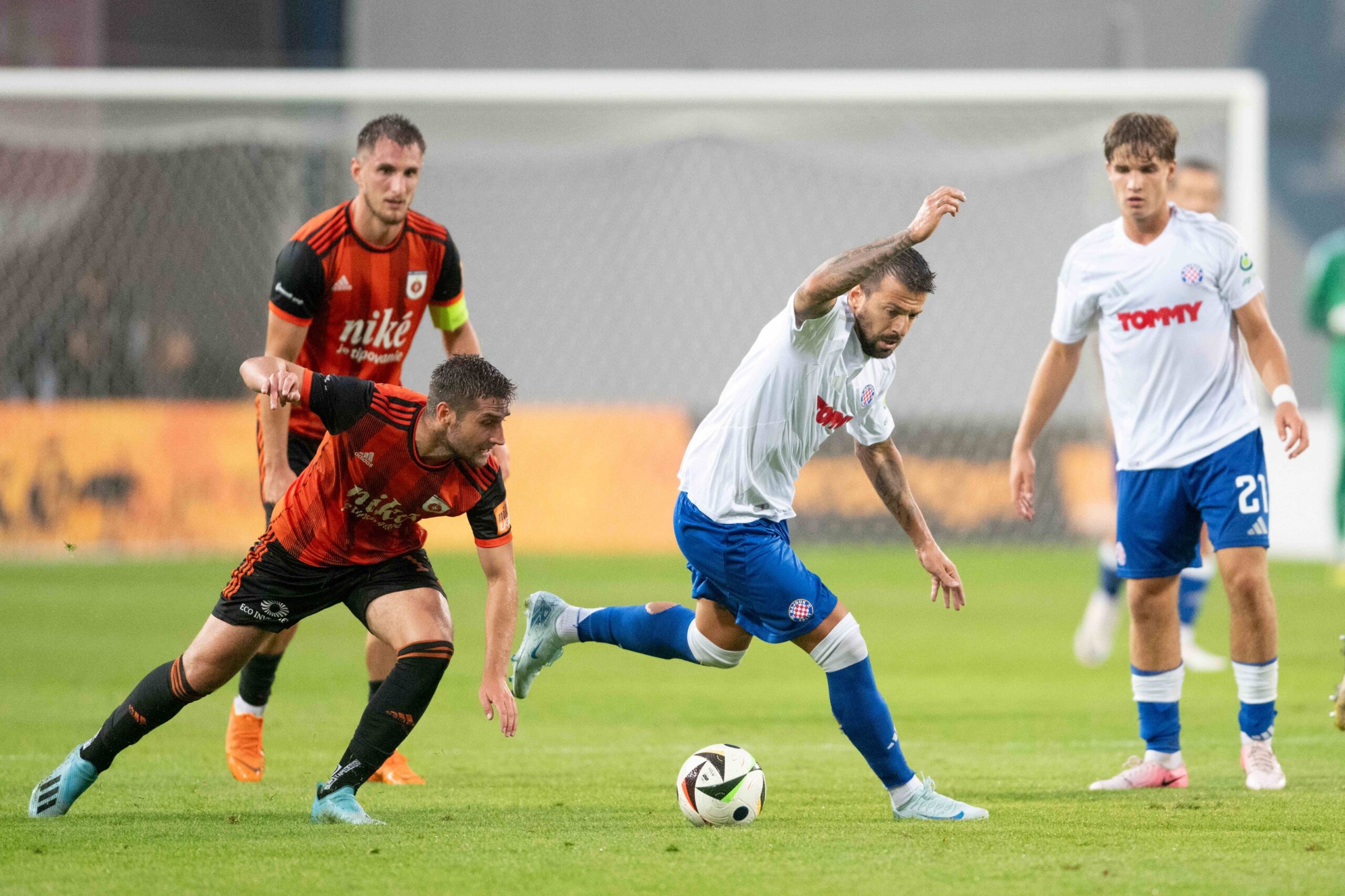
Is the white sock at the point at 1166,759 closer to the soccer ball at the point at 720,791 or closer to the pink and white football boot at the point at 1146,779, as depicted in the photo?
the pink and white football boot at the point at 1146,779

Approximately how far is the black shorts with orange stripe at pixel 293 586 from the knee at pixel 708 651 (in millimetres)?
916

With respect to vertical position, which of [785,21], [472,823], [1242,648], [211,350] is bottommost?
[211,350]

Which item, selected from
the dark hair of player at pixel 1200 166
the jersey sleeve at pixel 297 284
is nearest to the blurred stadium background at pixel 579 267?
the dark hair of player at pixel 1200 166

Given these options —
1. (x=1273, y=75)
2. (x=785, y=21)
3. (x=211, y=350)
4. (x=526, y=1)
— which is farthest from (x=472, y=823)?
(x=1273, y=75)

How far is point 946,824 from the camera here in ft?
15.2

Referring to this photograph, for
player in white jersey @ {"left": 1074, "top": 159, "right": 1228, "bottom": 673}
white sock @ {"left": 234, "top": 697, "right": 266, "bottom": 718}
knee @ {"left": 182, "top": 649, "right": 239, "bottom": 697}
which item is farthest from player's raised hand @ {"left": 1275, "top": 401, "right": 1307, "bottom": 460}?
white sock @ {"left": 234, "top": 697, "right": 266, "bottom": 718}

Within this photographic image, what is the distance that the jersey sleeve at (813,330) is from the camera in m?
4.61

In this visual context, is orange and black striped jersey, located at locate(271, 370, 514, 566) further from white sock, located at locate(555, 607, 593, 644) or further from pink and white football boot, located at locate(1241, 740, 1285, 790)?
pink and white football boot, located at locate(1241, 740, 1285, 790)

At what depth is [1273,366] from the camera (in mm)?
5406

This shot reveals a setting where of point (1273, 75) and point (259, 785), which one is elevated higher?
point (1273, 75)

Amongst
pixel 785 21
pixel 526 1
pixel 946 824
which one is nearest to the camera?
pixel 946 824

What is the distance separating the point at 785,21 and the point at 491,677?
20353 millimetres

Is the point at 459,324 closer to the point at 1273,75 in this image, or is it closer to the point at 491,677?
the point at 491,677

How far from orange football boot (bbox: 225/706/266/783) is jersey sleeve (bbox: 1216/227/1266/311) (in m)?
3.93
